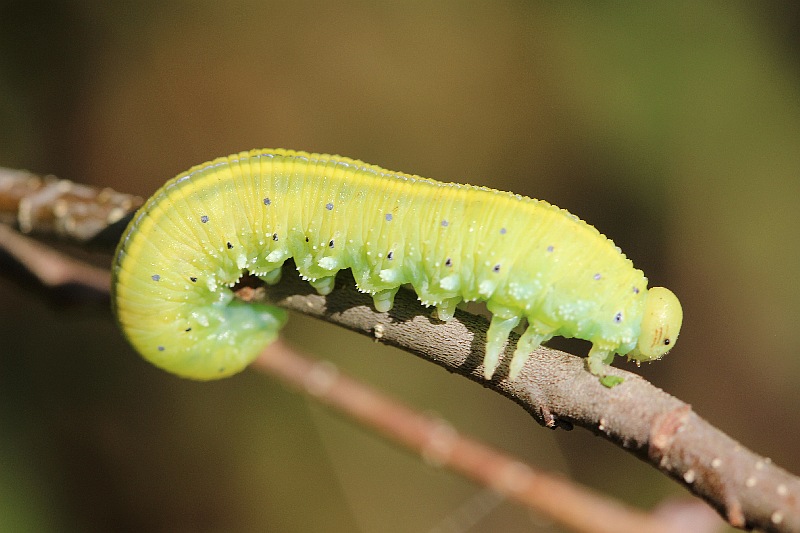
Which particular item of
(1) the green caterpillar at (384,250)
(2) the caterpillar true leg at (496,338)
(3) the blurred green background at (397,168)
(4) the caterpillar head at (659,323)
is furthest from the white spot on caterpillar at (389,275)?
(3) the blurred green background at (397,168)

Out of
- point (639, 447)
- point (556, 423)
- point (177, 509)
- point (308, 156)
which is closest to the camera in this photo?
point (639, 447)

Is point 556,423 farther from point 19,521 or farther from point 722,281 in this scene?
point 722,281

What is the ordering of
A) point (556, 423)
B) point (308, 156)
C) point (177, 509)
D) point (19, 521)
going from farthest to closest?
point (177, 509) → point (19, 521) → point (308, 156) → point (556, 423)

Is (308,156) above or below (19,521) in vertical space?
above

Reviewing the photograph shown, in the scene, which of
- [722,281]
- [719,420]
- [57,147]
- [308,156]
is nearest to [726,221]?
[722,281]

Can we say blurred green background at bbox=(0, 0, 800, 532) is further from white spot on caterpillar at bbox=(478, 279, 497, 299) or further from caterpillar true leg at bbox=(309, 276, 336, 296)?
white spot on caterpillar at bbox=(478, 279, 497, 299)

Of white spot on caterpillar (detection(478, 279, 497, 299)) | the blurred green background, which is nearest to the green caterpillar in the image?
white spot on caterpillar (detection(478, 279, 497, 299))

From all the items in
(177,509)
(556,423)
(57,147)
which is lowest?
(177,509)
